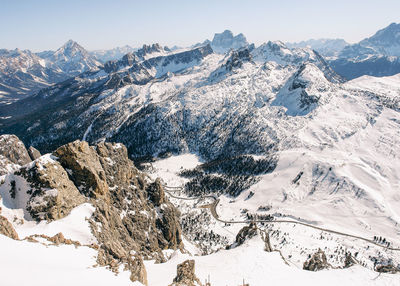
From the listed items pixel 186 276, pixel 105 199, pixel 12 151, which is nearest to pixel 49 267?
pixel 186 276

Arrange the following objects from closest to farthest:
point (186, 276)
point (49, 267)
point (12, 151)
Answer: point (49, 267)
point (186, 276)
point (12, 151)

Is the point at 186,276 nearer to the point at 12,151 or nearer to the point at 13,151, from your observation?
the point at 12,151

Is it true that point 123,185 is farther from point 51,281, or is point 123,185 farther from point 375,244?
point 375,244

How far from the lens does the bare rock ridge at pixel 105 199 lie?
5584 centimetres

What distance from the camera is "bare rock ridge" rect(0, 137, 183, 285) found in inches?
2199

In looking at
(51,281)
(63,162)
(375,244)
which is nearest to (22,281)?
(51,281)

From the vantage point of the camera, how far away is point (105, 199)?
7469cm

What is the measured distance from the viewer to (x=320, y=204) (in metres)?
193

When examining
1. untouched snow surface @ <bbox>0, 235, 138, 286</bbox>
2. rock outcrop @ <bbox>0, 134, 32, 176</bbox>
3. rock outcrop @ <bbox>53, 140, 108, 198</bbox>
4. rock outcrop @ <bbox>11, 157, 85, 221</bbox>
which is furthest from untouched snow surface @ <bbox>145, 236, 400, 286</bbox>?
rock outcrop @ <bbox>0, 134, 32, 176</bbox>

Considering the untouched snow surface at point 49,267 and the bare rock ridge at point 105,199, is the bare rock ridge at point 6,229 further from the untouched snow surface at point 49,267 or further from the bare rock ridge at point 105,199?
the untouched snow surface at point 49,267

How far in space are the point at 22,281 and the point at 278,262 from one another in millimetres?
69909

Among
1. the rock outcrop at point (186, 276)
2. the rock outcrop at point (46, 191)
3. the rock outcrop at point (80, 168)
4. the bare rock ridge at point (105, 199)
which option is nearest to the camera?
the rock outcrop at point (186, 276)

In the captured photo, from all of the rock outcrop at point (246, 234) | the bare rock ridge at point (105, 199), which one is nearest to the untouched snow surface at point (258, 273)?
the bare rock ridge at point (105, 199)

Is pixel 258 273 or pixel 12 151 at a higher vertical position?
pixel 12 151
